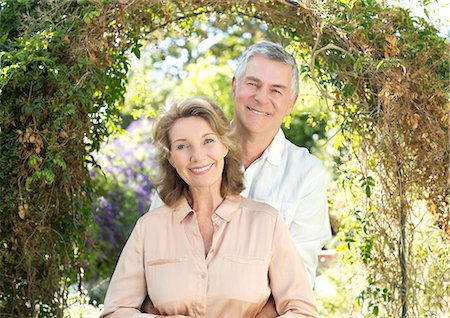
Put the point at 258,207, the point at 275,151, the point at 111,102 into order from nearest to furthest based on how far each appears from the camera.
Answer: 1. the point at 258,207
2. the point at 275,151
3. the point at 111,102

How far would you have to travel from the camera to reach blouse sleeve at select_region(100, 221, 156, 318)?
2.62 m

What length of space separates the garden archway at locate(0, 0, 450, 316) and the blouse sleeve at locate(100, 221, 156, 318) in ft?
2.03

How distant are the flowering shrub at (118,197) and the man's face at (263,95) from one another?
11.2ft

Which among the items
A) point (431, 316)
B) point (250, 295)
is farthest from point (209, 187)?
point (431, 316)

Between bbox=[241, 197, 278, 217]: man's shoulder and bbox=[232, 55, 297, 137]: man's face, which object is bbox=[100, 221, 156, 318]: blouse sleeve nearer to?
bbox=[241, 197, 278, 217]: man's shoulder

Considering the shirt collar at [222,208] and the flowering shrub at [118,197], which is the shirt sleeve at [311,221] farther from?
the flowering shrub at [118,197]

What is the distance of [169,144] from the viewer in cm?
271

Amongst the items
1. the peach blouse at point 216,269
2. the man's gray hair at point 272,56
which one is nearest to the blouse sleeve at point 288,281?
the peach blouse at point 216,269

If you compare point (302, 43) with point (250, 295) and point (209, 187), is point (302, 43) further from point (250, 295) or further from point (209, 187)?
point (250, 295)

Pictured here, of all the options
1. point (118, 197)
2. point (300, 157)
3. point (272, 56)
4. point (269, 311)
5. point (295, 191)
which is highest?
point (272, 56)

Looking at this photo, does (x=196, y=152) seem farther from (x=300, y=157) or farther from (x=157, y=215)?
(x=300, y=157)

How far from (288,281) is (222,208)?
33 cm

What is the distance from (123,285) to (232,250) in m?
0.39

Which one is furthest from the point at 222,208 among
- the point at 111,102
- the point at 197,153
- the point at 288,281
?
the point at 111,102
